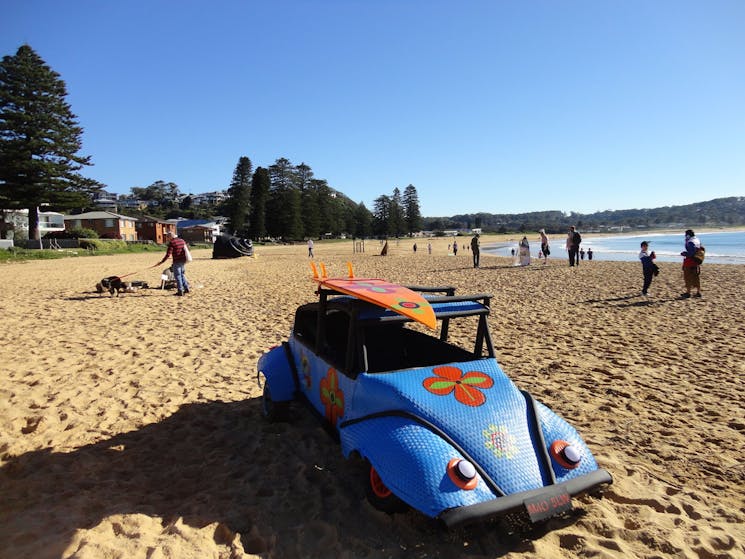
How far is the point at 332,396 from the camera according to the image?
3941mm

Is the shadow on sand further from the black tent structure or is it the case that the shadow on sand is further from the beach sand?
the black tent structure

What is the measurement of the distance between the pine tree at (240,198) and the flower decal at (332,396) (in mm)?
75138

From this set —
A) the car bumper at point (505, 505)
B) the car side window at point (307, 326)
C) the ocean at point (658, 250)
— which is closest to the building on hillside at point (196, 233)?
the ocean at point (658, 250)

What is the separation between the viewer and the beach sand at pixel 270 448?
9.63 feet

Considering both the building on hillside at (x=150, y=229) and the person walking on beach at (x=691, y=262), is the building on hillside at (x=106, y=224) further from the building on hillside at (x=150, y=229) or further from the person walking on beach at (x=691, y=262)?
the person walking on beach at (x=691, y=262)

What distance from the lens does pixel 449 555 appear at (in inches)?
109

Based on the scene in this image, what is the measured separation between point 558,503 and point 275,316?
915cm

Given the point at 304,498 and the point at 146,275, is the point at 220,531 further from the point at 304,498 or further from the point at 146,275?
the point at 146,275

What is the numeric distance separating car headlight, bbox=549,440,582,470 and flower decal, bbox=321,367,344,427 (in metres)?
1.68

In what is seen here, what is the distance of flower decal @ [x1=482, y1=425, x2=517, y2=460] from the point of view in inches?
114

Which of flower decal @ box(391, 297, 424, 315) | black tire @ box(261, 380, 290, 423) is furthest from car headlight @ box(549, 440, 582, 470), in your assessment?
black tire @ box(261, 380, 290, 423)

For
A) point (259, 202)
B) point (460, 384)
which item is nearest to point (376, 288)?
point (460, 384)

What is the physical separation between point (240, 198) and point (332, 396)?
255ft

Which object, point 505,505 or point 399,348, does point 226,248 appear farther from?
point 505,505
